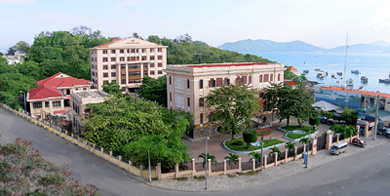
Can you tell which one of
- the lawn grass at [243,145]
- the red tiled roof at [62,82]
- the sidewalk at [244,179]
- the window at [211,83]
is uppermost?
the window at [211,83]

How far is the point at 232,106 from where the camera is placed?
116 ft

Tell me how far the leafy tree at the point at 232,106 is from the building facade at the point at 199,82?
5.85 ft

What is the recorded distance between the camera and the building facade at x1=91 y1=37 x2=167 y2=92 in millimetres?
62156

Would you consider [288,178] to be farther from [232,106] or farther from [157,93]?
[157,93]

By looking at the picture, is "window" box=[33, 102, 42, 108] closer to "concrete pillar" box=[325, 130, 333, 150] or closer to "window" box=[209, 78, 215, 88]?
Result: "window" box=[209, 78, 215, 88]

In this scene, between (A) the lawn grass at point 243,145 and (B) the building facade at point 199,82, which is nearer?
(A) the lawn grass at point 243,145

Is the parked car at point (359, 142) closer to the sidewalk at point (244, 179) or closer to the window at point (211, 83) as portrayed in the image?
the sidewalk at point (244, 179)

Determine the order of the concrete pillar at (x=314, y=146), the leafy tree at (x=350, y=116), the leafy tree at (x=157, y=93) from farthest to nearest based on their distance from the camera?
the leafy tree at (x=157, y=93) → the leafy tree at (x=350, y=116) → the concrete pillar at (x=314, y=146)

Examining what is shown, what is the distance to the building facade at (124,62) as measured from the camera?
204 ft

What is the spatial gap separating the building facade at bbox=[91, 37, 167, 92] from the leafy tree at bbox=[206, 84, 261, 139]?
3250 centimetres

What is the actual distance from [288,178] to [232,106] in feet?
38.3

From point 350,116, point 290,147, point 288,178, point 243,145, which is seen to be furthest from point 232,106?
point 350,116

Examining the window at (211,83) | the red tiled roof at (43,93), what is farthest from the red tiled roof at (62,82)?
the window at (211,83)

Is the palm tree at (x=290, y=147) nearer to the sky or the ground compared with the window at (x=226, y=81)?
nearer to the ground
